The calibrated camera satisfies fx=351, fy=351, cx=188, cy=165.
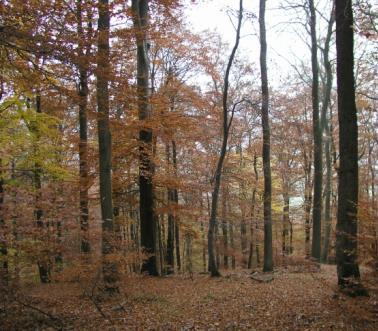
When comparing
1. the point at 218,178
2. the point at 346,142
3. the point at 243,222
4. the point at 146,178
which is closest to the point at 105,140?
the point at 146,178

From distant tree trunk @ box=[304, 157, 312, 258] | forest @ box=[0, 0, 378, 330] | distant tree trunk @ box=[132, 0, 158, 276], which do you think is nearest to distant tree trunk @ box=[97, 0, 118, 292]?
forest @ box=[0, 0, 378, 330]

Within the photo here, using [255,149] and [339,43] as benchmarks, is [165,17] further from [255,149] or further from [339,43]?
[255,149]

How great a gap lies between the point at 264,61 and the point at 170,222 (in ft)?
30.8

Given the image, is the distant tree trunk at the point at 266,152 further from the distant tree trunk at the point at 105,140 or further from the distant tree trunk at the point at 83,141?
the distant tree trunk at the point at 83,141

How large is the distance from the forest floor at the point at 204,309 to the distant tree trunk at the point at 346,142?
77 cm

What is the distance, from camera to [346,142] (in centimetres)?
690

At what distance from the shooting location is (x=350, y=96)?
690 centimetres

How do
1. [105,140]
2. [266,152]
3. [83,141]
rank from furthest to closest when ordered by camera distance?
[266,152]
[83,141]
[105,140]

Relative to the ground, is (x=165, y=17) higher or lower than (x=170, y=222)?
higher

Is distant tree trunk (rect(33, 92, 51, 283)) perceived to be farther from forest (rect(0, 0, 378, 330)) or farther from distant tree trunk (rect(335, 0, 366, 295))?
distant tree trunk (rect(335, 0, 366, 295))

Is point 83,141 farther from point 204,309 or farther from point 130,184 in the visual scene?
point 204,309

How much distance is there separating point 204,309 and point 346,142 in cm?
471

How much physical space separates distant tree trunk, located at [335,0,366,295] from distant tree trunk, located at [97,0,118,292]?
184 inches

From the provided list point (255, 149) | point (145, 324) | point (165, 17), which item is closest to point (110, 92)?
point (145, 324)
